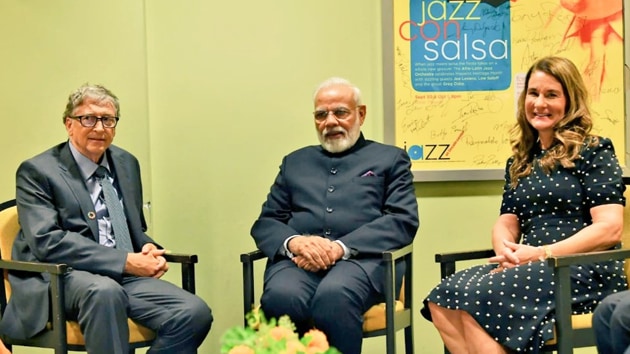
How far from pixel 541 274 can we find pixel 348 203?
86 centimetres

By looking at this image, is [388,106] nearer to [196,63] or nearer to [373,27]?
[373,27]

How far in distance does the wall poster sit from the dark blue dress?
0.73 m

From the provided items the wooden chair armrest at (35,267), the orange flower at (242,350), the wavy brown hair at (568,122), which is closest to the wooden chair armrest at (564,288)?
the wavy brown hair at (568,122)

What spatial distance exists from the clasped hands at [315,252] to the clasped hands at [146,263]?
51 cm

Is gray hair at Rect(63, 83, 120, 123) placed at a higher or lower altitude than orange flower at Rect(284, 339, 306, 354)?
higher

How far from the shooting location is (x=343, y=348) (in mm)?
2914

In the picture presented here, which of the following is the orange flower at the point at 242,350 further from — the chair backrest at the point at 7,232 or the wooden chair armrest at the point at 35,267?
the chair backrest at the point at 7,232

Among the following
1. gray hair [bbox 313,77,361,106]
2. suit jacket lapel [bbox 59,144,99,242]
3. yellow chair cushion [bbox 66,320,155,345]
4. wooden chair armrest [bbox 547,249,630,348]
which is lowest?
yellow chair cushion [bbox 66,320,155,345]

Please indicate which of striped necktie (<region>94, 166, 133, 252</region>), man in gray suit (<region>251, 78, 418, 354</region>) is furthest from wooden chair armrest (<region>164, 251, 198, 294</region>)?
man in gray suit (<region>251, 78, 418, 354</region>)

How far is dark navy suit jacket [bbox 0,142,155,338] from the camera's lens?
287 cm

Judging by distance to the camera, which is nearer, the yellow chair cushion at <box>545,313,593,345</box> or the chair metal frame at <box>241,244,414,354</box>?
the yellow chair cushion at <box>545,313,593,345</box>

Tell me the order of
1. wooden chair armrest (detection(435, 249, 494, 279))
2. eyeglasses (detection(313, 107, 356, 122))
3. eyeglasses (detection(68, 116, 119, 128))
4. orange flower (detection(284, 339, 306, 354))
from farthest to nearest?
eyeglasses (detection(313, 107, 356, 122)), eyeglasses (detection(68, 116, 119, 128)), wooden chair armrest (detection(435, 249, 494, 279)), orange flower (detection(284, 339, 306, 354))

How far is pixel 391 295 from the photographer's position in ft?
9.54

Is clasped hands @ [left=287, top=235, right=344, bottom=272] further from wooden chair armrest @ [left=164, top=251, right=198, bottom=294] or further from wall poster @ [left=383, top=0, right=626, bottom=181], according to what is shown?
wall poster @ [left=383, top=0, right=626, bottom=181]
